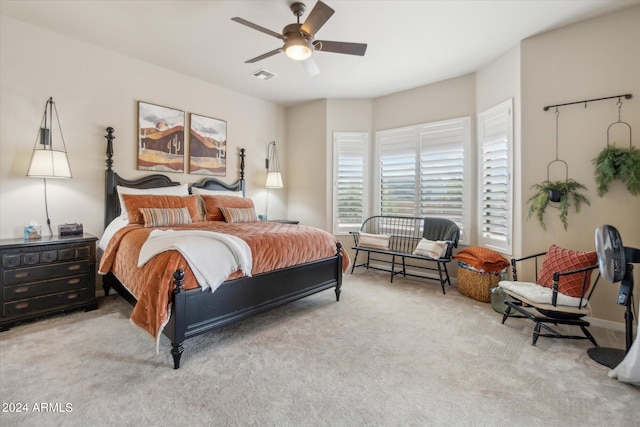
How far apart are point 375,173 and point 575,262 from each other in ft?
10.2

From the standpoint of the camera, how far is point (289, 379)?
Answer: 76.9 inches

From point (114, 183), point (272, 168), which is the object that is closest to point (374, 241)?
point (272, 168)

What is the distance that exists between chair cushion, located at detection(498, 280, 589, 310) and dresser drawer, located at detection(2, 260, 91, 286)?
416 cm

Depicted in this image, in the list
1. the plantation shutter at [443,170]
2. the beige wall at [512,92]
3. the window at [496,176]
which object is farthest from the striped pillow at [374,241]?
the beige wall at [512,92]

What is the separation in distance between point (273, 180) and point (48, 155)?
2940 mm

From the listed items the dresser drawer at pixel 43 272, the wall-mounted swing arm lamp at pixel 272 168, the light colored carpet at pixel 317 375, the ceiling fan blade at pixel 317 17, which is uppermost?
the ceiling fan blade at pixel 317 17

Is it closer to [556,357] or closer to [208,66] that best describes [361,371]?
[556,357]

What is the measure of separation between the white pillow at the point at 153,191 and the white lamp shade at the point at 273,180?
1.41 metres

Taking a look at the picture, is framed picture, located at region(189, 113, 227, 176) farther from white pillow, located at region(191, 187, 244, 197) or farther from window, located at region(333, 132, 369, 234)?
window, located at region(333, 132, 369, 234)

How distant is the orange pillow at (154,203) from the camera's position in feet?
10.6

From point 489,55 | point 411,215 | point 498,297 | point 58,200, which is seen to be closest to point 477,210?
point 411,215

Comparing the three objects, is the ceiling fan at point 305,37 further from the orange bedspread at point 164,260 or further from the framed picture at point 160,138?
the framed picture at point 160,138

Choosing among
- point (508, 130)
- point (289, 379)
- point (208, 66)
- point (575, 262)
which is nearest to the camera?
point (289, 379)

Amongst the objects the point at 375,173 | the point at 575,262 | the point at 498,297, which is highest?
the point at 375,173
